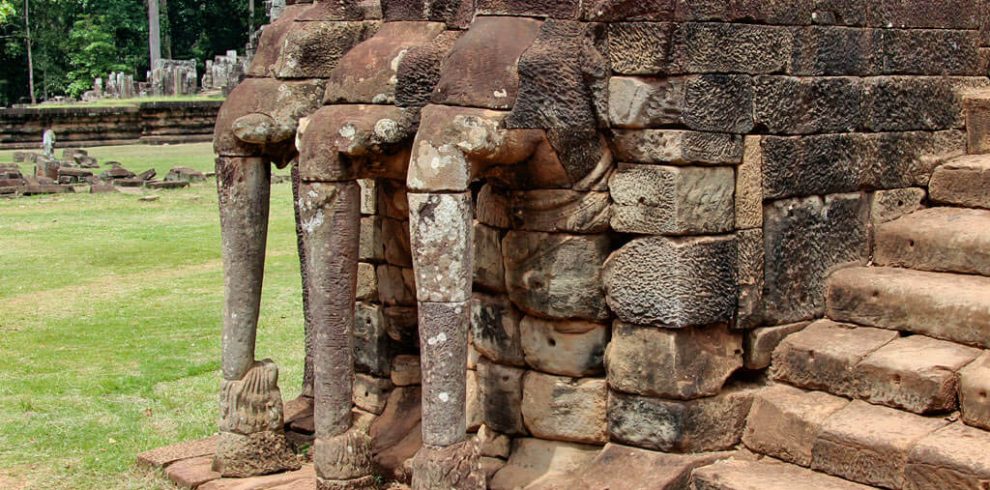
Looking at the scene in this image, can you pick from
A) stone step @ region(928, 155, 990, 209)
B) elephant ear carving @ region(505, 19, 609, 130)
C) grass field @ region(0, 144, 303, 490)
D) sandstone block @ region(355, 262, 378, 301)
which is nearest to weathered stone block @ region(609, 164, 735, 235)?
elephant ear carving @ region(505, 19, 609, 130)

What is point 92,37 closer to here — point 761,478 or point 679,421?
point 679,421

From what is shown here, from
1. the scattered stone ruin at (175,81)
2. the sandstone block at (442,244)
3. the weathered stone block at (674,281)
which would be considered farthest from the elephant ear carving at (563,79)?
the scattered stone ruin at (175,81)

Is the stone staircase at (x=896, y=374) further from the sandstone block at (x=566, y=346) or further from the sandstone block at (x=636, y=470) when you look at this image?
the sandstone block at (x=566, y=346)

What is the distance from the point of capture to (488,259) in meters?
6.45

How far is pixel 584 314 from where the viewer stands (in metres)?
6.06

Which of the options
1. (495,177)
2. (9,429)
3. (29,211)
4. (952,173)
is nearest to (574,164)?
(495,177)

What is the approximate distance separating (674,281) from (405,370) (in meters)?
2.05

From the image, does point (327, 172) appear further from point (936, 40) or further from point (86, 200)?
point (86, 200)

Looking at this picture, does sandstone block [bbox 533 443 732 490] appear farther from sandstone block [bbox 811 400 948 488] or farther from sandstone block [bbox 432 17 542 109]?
sandstone block [bbox 432 17 542 109]

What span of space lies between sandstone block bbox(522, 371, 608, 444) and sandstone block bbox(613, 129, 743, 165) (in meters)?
1.07

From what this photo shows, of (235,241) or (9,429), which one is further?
(9,429)

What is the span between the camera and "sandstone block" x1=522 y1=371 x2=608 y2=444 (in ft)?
20.0

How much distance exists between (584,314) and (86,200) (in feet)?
58.4

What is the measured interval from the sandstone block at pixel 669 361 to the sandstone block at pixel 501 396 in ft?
1.88
